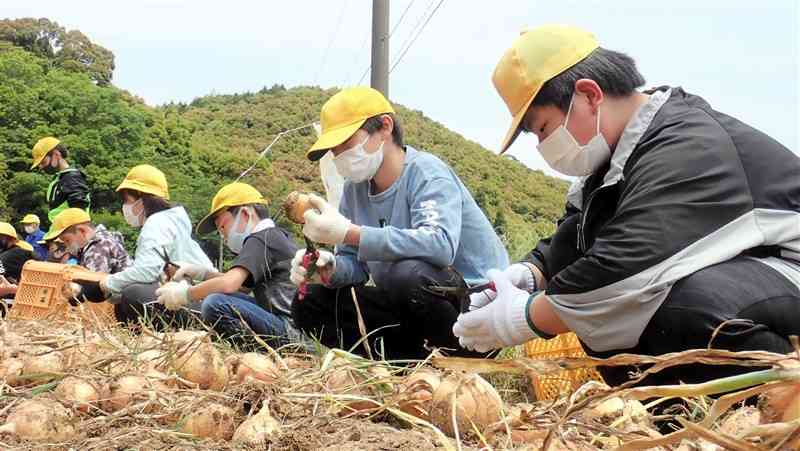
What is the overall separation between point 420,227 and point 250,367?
1.05 metres

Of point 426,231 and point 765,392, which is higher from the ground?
point 765,392

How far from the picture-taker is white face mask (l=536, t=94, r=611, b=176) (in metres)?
2.09

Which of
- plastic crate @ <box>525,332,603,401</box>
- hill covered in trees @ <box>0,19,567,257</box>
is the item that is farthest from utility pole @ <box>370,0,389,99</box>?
plastic crate @ <box>525,332,603,401</box>

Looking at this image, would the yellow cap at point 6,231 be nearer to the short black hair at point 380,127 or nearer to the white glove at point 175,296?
the white glove at point 175,296

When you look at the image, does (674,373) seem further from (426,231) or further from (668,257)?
(426,231)

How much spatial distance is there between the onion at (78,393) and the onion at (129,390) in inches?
1.5

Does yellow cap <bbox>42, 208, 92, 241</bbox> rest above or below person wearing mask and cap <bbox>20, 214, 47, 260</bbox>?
above

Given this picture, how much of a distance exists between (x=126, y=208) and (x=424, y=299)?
9.64ft

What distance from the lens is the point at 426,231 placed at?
2.84m

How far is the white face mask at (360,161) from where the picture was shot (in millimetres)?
3111

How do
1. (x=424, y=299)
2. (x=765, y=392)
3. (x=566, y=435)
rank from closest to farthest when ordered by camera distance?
(x=765, y=392) → (x=566, y=435) → (x=424, y=299)

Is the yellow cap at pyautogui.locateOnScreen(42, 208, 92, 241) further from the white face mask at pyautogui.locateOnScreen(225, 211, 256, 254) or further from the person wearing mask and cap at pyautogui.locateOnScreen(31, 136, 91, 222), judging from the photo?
the white face mask at pyautogui.locateOnScreen(225, 211, 256, 254)

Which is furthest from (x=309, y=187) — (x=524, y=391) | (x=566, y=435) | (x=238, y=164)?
(x=566, y=435)

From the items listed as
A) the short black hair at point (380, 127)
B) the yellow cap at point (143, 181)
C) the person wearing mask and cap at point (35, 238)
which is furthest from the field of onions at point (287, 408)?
the person wearing mask and cap at point (35, 238)
